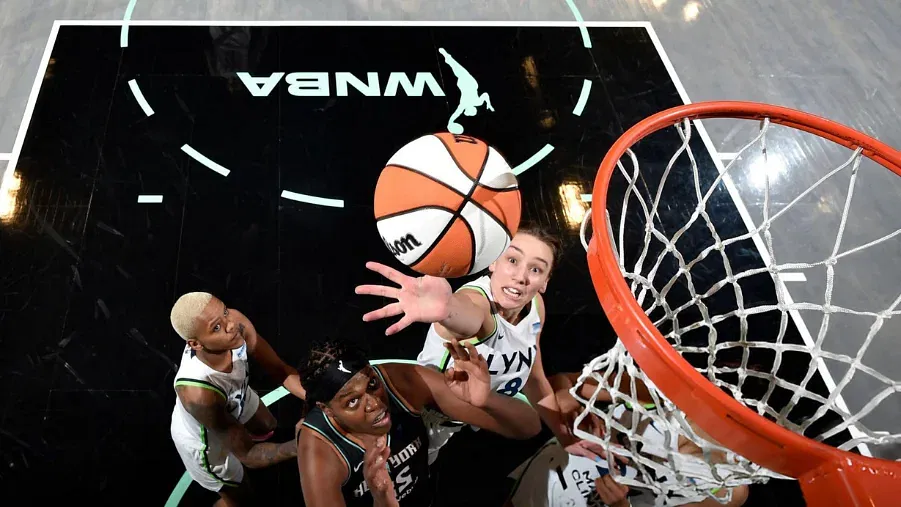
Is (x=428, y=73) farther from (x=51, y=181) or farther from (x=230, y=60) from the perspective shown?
(x=51, y=181)

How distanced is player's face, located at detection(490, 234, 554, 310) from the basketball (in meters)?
0.18

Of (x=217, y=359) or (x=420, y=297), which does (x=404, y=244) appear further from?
(x=217, y=359)

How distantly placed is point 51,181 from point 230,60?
4.08ft

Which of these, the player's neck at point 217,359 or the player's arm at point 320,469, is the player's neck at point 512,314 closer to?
the player's arm at point 320,469

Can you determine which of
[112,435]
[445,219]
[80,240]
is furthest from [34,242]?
[445,219]

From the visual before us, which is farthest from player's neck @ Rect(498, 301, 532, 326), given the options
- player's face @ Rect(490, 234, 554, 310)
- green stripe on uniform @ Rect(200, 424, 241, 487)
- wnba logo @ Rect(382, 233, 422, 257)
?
green stripe on uniform @ Rect(200, 424, 241, 487)

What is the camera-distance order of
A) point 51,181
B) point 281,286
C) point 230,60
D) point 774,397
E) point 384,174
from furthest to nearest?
1. point 230,60
2. point 51,181
3. point 281,286
4. point 774,397
5. point 384,174

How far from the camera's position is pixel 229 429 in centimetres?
255

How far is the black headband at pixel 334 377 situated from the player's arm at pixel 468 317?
1.18ft

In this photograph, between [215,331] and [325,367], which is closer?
[325,367]

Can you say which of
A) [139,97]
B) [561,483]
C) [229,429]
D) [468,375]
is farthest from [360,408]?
[139,97]

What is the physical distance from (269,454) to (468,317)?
3.19 feet

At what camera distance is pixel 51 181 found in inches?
137

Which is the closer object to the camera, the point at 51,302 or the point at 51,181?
the point at 51,302
